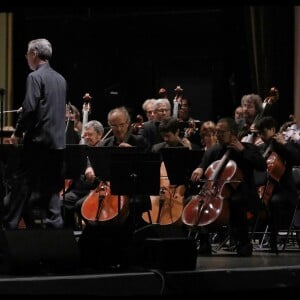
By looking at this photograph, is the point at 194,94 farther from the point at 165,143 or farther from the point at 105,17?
the point at 165,143

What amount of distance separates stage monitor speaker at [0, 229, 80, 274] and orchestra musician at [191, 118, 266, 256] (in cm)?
141

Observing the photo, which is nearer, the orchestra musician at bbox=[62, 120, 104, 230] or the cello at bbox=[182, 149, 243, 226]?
the cello at bbox=[182, 149, 243, 226]

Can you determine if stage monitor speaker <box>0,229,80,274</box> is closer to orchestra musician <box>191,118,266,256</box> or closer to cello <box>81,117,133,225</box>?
cello <box>81,117,133,225</box>

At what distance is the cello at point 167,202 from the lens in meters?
7.24

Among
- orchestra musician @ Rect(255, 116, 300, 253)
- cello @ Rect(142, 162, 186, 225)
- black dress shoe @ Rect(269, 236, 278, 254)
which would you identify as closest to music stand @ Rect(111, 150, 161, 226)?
cello @ Rect(142, 162, 186, 225)

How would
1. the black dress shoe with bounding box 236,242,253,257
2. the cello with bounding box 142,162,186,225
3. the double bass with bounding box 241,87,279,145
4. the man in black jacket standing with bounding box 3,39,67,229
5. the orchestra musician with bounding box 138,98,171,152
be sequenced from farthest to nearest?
1. the orchestra musician with bounding box 138,98,171,152
2. the double bass with bounding box 241,87,279,145
3. the cello with bounding box 142,162,186,225
4. the black dress shoe with bounding box 236,242,253,257
5. the man in black jacket standing with bounding box 3,39,67,229

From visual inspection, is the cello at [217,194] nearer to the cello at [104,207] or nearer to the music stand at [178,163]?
the music stand at [178,163]

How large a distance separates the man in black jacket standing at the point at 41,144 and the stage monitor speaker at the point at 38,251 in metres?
0.62

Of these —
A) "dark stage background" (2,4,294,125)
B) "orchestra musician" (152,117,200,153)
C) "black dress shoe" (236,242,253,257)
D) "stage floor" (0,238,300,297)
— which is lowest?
"stage floor" (0,238,300,297)

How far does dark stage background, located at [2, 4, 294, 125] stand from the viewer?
11156 mm

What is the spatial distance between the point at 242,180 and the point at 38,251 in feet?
6.05

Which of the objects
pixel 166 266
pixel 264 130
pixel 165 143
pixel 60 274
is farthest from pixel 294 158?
pixel 60 274

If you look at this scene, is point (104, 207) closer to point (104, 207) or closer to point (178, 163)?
point (104, 207)

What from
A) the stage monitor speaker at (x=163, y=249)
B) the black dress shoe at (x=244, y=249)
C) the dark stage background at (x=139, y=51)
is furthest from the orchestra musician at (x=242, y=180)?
the dark stage background at (x=139, y=51)
